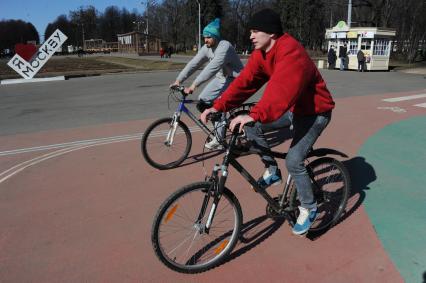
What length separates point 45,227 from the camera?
3.83 metres

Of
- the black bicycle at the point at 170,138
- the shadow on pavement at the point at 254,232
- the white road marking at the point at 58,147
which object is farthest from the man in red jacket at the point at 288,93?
the white road marking at the point at 58,147

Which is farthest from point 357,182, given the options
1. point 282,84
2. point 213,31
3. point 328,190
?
point 213,31

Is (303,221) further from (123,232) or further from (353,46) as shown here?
(353,46)

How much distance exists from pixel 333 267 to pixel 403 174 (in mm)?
2600

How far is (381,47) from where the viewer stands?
2450cm

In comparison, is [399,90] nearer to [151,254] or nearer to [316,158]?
[316,158]

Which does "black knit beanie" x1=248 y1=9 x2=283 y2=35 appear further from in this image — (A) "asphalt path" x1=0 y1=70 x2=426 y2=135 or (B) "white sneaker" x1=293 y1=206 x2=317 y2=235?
(A) "asphalt path" x1=0 y1=70 x2=426 y2=135

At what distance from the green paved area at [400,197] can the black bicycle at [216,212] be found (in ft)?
1.77

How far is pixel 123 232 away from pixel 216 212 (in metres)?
1.11

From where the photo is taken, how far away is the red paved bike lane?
10.0ft

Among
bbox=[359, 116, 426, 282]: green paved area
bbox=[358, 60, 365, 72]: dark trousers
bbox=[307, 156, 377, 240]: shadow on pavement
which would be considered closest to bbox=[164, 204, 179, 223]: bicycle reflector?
bbox=[307, 156, 377, 240]: shadow on pavement

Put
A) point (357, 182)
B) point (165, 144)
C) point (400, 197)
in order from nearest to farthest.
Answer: point (400, 197)
point (357, 182)
point (165, 144)

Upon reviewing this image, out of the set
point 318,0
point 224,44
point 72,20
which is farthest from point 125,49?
point 224,44

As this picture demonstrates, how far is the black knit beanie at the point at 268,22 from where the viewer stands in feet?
9.53
